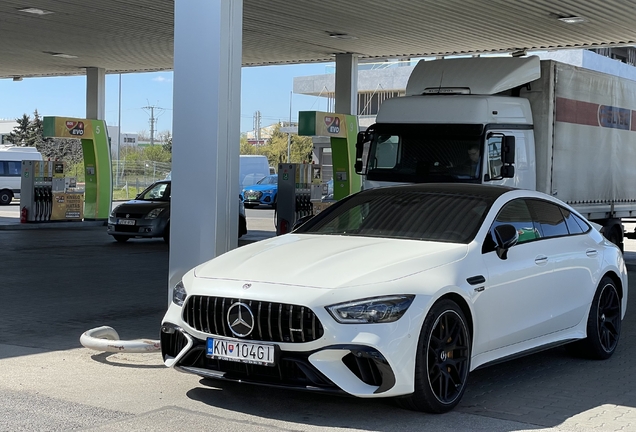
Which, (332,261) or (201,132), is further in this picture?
(201,132)

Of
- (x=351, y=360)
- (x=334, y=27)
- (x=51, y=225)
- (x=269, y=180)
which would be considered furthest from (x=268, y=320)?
(x=269, y=180)

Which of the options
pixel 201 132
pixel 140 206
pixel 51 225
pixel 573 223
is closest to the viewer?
pixel 573 223

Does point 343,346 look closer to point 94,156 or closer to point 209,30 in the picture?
point 209,30

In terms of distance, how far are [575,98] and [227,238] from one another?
27.7ft

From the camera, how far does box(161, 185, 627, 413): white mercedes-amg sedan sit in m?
5.59

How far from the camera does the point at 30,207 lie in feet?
86.8

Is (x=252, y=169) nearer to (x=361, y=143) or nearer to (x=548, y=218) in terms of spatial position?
(x=361, y=143)

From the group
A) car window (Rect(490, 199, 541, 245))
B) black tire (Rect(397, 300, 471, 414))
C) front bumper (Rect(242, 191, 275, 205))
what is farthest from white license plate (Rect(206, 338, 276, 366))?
front bumper (Rect(242, 191, 275, 205))

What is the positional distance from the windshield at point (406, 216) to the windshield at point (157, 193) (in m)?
13.8

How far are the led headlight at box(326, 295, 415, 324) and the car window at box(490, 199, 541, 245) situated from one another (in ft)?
5.00

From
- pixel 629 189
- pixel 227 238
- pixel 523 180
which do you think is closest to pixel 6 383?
pixel 227 238

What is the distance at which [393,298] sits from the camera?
5.66 m

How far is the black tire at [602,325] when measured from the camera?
25.5ft

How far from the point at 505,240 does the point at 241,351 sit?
6.97 ft
